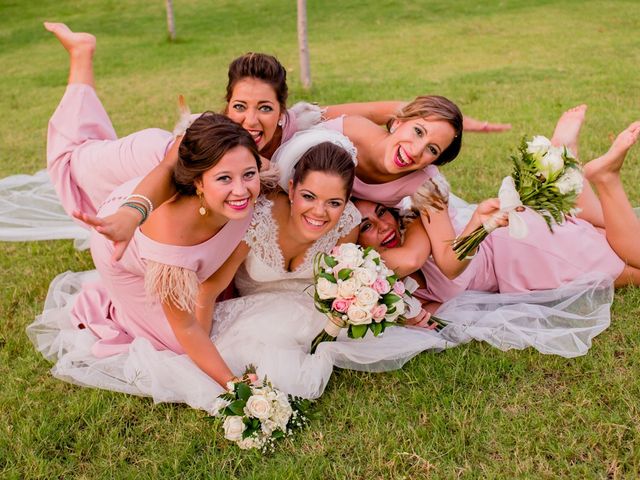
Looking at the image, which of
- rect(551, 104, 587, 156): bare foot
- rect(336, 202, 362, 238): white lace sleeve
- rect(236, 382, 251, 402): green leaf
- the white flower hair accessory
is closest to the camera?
rect(236, 382, 251, 402): green leaf

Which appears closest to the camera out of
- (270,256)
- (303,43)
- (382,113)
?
(270,256)

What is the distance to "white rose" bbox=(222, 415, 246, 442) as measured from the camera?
3.39 meters

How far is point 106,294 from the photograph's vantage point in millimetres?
4625

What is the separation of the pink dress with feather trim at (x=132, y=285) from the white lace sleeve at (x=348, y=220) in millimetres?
593

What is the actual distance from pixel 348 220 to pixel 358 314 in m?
0.81

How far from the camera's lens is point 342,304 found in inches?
144

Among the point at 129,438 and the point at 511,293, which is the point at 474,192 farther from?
the point at 129,438

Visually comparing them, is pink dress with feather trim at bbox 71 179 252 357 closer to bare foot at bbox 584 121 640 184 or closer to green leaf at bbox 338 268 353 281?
green leaf at bbox 338 268 353 281

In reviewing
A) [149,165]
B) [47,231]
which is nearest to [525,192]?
[149,165]

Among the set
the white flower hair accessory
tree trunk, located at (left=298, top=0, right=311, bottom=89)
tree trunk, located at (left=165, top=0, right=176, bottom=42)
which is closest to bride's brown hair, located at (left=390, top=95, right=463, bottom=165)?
the white flower hair accessory

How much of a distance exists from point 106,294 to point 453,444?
2.55 meters

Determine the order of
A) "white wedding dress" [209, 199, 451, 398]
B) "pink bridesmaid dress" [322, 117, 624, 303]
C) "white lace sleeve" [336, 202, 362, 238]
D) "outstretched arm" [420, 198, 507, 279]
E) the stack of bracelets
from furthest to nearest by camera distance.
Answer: "pink bridesmaid dress" [322, 117, 624, 303], "outstretched arm" [420, 198, 507, 279], "white lace sleeve" [336, 202, 362, 238], "white wedding dress" [209, 199, 451, 398], the stack of bracelets

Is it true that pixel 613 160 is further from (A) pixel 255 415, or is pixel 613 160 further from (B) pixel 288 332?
(A) pixel 255 415

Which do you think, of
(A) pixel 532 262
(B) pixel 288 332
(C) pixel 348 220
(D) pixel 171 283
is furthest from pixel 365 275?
(A) pixel 532 262
